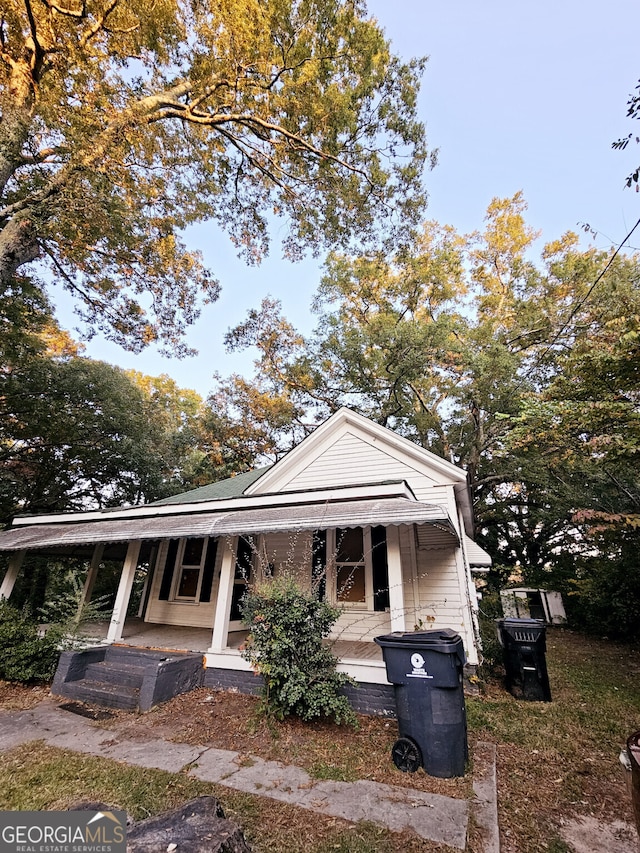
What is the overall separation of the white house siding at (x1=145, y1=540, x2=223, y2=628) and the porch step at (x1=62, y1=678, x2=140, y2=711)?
3.11m

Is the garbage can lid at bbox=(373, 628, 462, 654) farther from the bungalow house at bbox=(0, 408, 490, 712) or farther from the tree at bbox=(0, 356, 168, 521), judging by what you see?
the tree at bbox=(0, 356, 168, 521)

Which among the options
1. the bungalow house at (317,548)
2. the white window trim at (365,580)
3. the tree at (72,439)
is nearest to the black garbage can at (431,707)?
the bungalow house at (317,548)

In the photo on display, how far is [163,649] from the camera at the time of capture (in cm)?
652

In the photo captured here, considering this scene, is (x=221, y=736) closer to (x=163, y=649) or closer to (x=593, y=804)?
(x=163, y=649)

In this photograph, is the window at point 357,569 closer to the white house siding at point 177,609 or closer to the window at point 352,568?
the window at point 352,568

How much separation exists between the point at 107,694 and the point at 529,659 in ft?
22.2

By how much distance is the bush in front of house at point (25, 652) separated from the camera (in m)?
6.41

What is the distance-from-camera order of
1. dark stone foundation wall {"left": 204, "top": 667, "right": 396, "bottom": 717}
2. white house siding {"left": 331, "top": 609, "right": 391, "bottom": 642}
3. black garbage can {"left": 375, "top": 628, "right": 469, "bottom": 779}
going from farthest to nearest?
white house siding {"left": 331, "top": 609, "right": 391, "bottom": 642}
dark stone foundation wall {"left": 204, "top": 667, "right": 396, "bottom": 717}
black garbage can {"left": 375, "top": 628, "right": 469, "bottom": 779}

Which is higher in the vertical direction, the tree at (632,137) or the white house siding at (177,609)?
the tree at (632,137)

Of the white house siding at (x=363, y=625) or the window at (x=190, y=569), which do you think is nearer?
the white house siding at (x=363, y=625)

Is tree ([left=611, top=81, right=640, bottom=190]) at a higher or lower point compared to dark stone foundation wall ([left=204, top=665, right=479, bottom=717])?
higher

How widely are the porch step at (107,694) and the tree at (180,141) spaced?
800cm

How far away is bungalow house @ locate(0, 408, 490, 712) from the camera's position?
19.4 ft

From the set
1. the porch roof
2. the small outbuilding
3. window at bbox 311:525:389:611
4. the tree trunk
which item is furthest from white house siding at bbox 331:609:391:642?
the tree trunk
